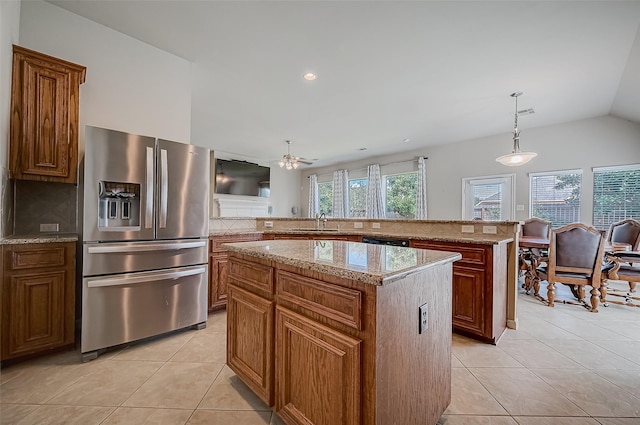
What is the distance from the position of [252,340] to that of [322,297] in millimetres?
690

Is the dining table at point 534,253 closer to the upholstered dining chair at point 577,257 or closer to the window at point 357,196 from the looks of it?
the upholstered dining chair at point 577,257

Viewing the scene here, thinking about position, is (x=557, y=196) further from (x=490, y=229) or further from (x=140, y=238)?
(x=140, y=238)

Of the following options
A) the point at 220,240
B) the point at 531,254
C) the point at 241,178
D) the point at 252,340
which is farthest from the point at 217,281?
the point at 241,178

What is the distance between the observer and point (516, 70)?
9.77 ft

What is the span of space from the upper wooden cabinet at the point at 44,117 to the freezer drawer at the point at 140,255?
65 centimetres

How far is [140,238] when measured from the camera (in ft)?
7.30

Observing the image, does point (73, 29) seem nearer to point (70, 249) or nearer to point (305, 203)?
point (70, 249)

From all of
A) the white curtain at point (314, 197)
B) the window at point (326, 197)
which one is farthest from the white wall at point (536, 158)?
the white curtain at point (314, 197)

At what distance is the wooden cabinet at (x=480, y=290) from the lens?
2.36m

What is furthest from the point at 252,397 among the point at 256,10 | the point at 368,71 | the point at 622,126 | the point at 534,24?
the point at 622,126

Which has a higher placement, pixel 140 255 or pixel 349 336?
pixel 140 255

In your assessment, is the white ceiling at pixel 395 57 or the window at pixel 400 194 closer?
the white ceiling at pixel 395 57

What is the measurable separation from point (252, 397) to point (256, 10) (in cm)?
275

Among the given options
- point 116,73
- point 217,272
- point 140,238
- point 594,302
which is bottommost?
point 594,302
